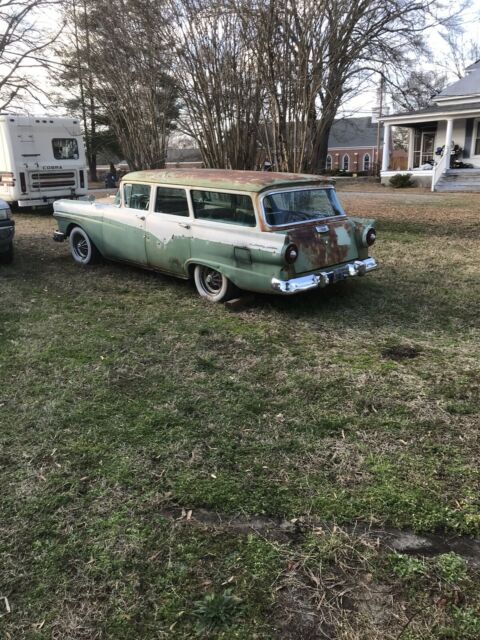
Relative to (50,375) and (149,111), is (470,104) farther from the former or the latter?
(50,375)

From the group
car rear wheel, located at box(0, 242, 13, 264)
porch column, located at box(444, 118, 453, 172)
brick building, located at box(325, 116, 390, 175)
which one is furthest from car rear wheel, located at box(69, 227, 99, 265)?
brick building, located at box(325, 116, 390, 175)

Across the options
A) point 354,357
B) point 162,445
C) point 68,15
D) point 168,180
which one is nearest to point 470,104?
point 68,15

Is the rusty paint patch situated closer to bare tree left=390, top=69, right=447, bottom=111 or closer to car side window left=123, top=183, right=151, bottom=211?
car side window left=123, top=183, right=151, bottom=211

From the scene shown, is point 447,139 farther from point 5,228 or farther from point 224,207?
point 5,228

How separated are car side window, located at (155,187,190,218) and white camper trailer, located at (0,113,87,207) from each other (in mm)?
9095

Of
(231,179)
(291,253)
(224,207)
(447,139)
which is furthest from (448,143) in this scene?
(291,253)

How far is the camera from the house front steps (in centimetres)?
2197

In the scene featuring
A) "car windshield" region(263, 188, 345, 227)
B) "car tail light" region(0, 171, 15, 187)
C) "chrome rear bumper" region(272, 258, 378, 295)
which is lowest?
"chrome rear bumper" region(272, 258, 378, 295)

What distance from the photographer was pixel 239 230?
5879 millimetres

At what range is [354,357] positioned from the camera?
4.82 metres

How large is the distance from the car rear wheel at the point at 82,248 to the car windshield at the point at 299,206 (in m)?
3.59

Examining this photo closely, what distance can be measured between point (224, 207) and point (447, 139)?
21.6 m

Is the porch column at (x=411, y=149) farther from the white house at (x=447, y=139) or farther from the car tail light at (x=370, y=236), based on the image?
the car tail light at (x=370, y=236)

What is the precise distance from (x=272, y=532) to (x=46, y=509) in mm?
1226
